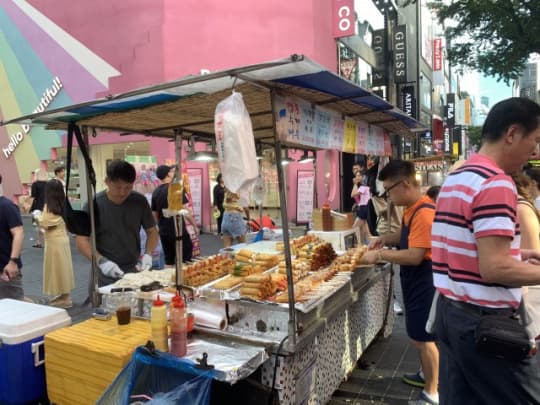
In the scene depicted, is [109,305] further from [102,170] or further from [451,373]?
[102,170]

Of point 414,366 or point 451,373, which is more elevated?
point 451,373

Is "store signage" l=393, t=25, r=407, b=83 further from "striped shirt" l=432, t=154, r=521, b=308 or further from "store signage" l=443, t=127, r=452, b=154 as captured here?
"store signage" l=443, t=127, r=452, b=154

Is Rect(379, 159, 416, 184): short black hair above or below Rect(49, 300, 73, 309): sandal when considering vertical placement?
above

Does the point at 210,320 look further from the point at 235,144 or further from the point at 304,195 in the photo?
the point at 304,195

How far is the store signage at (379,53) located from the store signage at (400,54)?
56 centimetres

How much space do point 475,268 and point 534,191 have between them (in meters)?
3.39

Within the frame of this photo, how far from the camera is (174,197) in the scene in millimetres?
3510

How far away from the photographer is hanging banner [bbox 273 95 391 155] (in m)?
2.62

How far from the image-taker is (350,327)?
4.00m

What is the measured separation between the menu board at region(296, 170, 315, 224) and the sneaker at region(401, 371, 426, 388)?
923 centimetres

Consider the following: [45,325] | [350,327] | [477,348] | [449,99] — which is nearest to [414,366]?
[350,327]

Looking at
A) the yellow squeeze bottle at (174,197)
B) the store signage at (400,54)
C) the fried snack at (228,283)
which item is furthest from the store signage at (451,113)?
the yellow squeeze bottle at (174,197)

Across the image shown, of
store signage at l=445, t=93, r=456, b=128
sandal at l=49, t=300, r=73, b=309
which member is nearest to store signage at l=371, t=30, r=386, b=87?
sandal at l=49, t=300, r=73, b=309

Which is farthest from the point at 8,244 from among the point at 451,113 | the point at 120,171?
the point at 451,113
